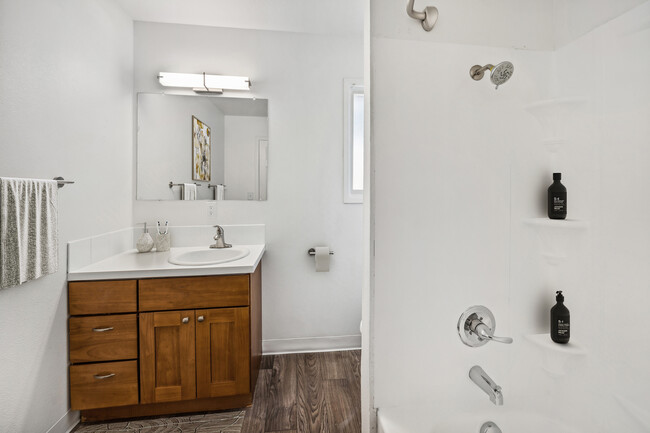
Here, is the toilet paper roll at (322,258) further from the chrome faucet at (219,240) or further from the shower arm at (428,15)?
the shower arm at (428,15)

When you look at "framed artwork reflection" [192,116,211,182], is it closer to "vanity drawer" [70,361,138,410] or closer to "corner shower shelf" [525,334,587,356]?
"vanity drawer" [70,361,138,410]

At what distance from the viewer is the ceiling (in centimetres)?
197

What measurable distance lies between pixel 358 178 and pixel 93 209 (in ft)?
6.08

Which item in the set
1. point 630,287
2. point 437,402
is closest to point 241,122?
point 437,402

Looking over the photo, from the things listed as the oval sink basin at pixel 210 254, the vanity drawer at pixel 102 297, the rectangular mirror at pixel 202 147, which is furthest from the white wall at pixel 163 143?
the vanity drawer at pixel 102 297

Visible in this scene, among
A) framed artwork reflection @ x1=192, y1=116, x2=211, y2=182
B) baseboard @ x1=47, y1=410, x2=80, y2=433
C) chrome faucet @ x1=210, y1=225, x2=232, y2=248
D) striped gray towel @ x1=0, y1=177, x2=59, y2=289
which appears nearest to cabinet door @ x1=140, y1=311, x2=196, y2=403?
baseboard @ x1=47, y1=410, x2=80, y2=433

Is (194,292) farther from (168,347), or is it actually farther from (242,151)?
(242,151)

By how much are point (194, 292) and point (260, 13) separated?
1958mm

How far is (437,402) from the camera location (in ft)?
3.61

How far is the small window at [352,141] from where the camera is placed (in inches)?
93.9

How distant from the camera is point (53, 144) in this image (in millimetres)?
1451

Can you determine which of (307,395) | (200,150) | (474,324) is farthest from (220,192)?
(474,324)

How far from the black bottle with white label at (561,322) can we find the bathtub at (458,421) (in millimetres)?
300

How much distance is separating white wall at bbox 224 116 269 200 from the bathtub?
5.94 feet
